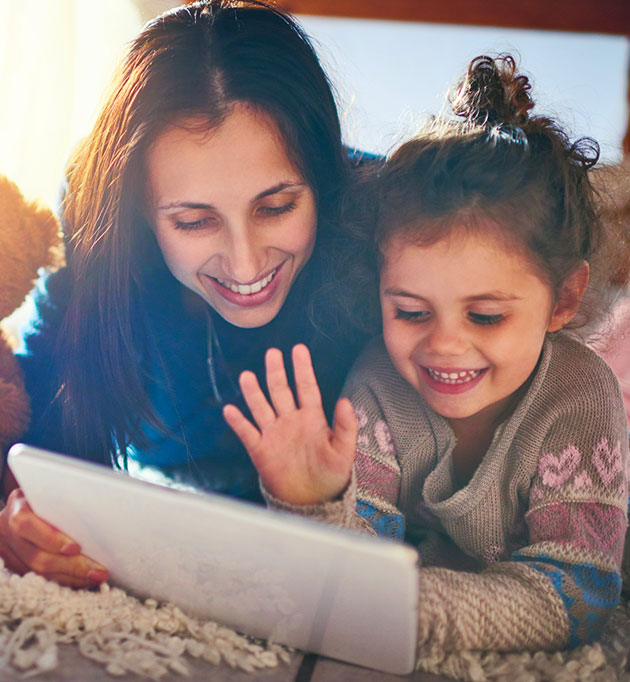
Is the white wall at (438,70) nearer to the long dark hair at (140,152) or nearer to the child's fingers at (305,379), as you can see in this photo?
the long dark hair at (140,152)

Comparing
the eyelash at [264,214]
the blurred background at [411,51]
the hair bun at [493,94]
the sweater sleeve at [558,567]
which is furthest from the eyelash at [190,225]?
the sweater sleeve at [558,567]

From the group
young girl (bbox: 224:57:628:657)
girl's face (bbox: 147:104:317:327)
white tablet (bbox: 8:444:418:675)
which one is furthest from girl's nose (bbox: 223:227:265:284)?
white tablet (bbox: 8:444:418:675)

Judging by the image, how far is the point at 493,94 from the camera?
0.58 metres

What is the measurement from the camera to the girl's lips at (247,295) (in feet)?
2.26

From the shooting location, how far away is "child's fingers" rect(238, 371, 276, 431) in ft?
1.78

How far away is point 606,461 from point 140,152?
0.48 metres

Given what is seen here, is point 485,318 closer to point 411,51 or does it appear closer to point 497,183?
point 497,183

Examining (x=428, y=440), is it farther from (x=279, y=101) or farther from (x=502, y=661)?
(x=279, y=101)

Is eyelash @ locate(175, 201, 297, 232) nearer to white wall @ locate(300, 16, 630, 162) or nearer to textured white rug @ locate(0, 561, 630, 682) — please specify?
white wall @ locate(300, 16, 630, 162)

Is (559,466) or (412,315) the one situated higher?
(412,315)

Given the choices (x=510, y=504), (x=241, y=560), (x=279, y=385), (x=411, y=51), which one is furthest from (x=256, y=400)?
(x=411, y=51)

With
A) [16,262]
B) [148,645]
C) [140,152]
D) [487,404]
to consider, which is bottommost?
[148,645]

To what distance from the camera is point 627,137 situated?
65 centimetres

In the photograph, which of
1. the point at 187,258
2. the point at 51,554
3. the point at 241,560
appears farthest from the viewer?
the point at 187,258
